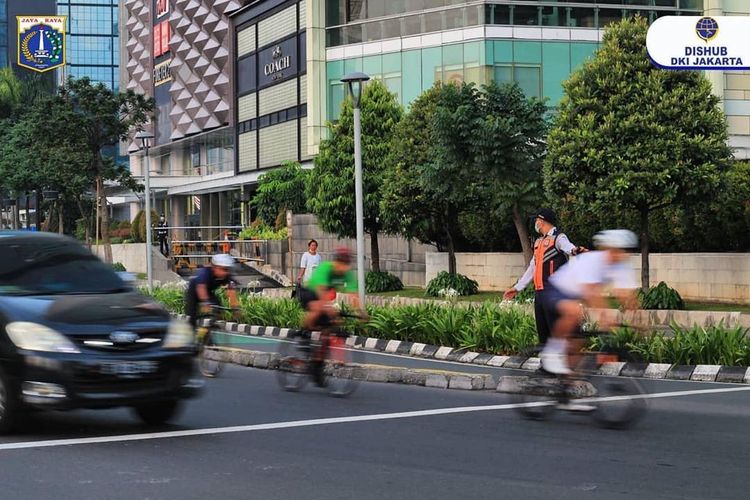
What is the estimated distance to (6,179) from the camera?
66.9 m

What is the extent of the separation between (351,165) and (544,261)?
80.8 feet

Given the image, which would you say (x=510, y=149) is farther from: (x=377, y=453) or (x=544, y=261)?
(x=377, y=453)

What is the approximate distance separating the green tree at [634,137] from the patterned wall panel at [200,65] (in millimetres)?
45130

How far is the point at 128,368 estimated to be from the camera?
10.0 metres

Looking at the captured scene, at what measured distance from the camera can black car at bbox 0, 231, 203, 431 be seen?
980 cm

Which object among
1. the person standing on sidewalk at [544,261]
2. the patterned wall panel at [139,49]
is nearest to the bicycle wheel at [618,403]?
the person standing on sidewalk at [544,261]

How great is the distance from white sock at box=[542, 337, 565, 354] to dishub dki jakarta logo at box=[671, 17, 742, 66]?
2.77 meters

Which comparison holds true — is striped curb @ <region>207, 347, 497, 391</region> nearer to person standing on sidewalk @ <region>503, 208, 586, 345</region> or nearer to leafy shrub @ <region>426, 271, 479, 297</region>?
person standing on sidewalk @ <region>503, 208, 586, 345</region>

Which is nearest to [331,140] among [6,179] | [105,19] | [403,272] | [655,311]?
[403,272]

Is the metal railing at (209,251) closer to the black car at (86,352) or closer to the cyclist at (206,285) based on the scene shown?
the cyclist at (206,285)

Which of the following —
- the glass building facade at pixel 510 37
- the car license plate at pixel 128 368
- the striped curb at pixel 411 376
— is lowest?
the striped curb at pixel 411 376

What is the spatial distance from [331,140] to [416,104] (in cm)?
532

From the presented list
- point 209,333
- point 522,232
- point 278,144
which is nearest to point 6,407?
point 209,333

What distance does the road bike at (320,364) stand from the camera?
1369cm
